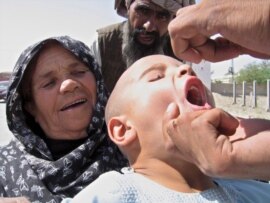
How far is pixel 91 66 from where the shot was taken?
8.58ft

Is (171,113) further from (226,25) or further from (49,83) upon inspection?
(49,83)

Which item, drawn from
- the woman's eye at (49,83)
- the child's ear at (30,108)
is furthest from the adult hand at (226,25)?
the child's ear at (30,108)

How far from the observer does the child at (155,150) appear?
5.45ft

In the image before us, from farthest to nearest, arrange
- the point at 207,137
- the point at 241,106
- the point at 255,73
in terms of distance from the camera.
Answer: the point at 255,73
the point at 241,106
the point at 207,137

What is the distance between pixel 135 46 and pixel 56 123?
1.67 m

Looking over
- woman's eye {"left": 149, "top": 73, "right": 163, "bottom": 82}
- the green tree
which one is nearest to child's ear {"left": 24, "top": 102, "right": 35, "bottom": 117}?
woman's eye {"left": 149, "top": 73, "right": 163, "bottom": 82}

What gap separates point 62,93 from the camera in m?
2.42

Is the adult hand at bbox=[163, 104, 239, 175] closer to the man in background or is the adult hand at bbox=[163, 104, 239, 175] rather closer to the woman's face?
the woman's face

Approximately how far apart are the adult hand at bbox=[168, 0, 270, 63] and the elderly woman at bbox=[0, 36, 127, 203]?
111cm

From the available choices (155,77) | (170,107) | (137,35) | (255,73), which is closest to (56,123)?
(155,77)

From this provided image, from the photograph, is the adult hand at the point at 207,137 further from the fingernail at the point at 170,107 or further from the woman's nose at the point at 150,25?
the woman's nose at the point at 150,25

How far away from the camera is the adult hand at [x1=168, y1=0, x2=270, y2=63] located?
3.70 feet

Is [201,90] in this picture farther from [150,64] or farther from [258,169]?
[258,169]

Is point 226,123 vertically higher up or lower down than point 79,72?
higher up
